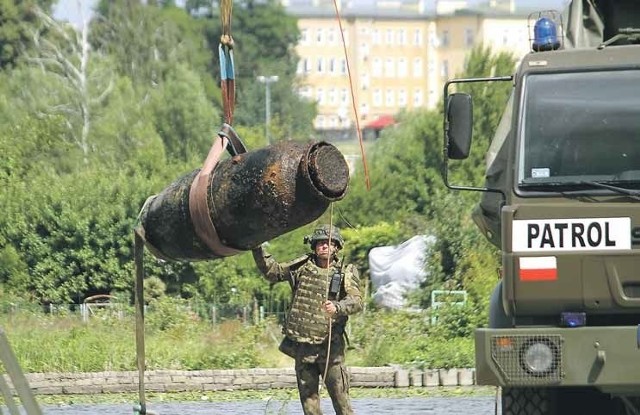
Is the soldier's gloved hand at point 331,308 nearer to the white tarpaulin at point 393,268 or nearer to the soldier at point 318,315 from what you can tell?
the soldier at point 318,315

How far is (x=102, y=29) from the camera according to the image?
278 feet

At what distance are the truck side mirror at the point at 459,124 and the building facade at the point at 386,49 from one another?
476 feet

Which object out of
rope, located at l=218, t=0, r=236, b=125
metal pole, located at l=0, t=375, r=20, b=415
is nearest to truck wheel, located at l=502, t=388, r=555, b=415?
rope, located at l=218, t=0, r=236, b=125

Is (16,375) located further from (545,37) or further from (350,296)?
(350,296)

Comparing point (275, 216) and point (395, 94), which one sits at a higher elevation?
point (275, 216)

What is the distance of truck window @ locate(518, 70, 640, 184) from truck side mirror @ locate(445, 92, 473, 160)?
14.4 inches

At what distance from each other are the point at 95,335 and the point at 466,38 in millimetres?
139389

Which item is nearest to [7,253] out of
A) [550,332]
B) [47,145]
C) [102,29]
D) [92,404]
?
[47,145]

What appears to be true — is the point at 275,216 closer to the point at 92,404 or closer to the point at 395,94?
the point at 92,404

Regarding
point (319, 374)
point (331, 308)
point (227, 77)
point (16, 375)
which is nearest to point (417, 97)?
point (319, 374)

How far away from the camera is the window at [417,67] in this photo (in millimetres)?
164875

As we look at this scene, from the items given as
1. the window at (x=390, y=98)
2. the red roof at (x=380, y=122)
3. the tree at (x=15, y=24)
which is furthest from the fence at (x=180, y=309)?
the window at (x=390, y=98)

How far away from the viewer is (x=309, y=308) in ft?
48.1

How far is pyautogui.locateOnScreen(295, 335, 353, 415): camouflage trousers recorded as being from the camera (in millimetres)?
14625
